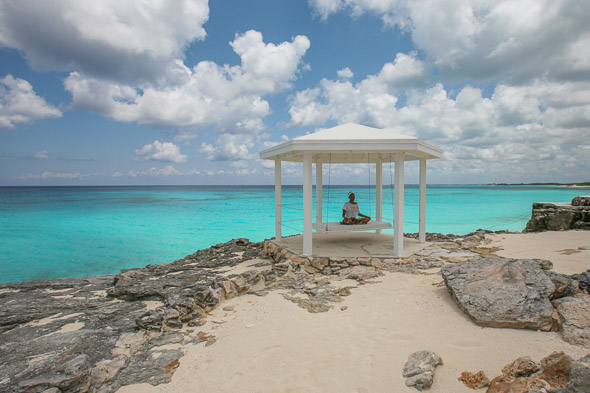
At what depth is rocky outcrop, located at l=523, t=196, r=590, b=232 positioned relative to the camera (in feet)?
38.0

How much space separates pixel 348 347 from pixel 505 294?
2194 mm

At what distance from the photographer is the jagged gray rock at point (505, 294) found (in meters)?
3.94

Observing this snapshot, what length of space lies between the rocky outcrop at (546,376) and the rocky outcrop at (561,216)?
37.6 ft

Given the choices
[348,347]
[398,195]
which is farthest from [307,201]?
[348,347]

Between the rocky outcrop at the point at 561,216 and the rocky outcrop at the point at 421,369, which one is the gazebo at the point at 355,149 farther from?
the rocky outcrop at the point at 561,216

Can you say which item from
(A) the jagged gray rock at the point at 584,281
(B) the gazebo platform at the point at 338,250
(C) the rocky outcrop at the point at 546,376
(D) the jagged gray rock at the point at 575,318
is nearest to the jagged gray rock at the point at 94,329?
(B) the gazebo platform at the point at 338,250

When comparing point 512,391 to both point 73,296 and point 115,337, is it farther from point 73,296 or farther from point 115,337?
point 73,296

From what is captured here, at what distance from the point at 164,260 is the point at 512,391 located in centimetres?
1370

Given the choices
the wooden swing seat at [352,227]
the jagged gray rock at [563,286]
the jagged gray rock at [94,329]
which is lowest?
the jagged gray rock at [94,329]

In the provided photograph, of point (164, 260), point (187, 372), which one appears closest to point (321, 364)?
point (187, 372)

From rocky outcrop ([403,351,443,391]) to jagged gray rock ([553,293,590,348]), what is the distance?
154cm

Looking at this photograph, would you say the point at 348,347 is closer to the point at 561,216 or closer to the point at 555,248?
the point at 555,248

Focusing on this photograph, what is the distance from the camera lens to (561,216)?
12.1 meters

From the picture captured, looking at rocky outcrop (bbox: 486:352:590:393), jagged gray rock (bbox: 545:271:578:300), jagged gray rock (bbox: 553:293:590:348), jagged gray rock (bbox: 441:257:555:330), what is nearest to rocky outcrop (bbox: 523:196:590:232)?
jagged gray rock (bbox: 545:271:578:300)
